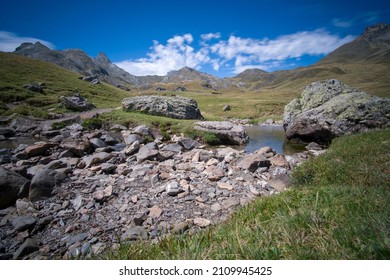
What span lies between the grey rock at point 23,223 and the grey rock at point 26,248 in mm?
755

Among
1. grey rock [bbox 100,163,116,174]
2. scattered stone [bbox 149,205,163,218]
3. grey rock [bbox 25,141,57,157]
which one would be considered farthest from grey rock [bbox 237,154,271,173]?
grey rock [bbox 25,141,57,157]

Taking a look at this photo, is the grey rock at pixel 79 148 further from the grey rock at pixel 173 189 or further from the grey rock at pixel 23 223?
the grey rock at pixel 173 189

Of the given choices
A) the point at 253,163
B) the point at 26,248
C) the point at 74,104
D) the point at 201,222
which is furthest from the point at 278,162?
the point at 74,104

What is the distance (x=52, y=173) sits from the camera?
8.44 m

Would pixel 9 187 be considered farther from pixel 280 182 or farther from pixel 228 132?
pixel 228 132

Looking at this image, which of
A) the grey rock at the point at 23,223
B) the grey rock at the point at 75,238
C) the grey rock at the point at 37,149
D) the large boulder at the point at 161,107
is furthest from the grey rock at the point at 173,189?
the large boulder at the point at 161,107

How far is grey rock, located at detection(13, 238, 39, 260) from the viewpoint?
193 inches

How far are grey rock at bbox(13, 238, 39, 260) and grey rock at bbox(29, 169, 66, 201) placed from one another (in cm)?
255

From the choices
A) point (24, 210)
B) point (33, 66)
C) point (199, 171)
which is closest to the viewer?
point (24, 210)

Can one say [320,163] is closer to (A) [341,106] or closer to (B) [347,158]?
(B) [347,158]

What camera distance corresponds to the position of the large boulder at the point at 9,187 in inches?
274

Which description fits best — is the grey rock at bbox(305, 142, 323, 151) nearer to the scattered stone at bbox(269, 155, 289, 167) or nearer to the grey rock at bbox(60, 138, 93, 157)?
the scattered stone at bbox(269, 155, 289, 167)
